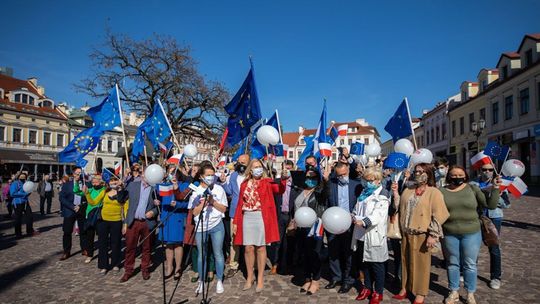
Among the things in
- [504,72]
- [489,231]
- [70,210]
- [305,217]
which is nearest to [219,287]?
[305,217]

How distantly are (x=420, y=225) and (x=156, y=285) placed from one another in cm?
447

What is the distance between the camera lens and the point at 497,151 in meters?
5.56

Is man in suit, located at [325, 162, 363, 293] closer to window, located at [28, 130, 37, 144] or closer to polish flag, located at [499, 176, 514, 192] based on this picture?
polish flag, located at [499, 176, 514, 192]

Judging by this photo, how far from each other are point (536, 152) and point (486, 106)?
31.2 ft

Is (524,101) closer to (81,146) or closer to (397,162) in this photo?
(397,162)

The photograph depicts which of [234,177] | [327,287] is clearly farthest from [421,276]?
[234,177]

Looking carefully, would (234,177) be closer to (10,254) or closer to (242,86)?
(242,86)

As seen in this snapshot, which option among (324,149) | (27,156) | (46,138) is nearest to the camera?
(324,149)

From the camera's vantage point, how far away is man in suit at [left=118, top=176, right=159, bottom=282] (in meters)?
5.86

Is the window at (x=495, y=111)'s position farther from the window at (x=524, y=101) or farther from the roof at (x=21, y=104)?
the roof at (x=21, y=104)

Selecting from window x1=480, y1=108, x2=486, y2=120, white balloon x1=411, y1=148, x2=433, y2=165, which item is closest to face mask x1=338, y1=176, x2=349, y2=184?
white balloon x1=411, y1=148, x2=433, y2=165

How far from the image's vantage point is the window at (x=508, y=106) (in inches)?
1079

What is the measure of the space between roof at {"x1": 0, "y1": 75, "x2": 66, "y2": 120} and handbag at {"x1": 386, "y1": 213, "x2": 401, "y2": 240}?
5434 cm

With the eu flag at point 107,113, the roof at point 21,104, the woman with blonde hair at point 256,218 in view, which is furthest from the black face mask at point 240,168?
the roof at point 21,104
